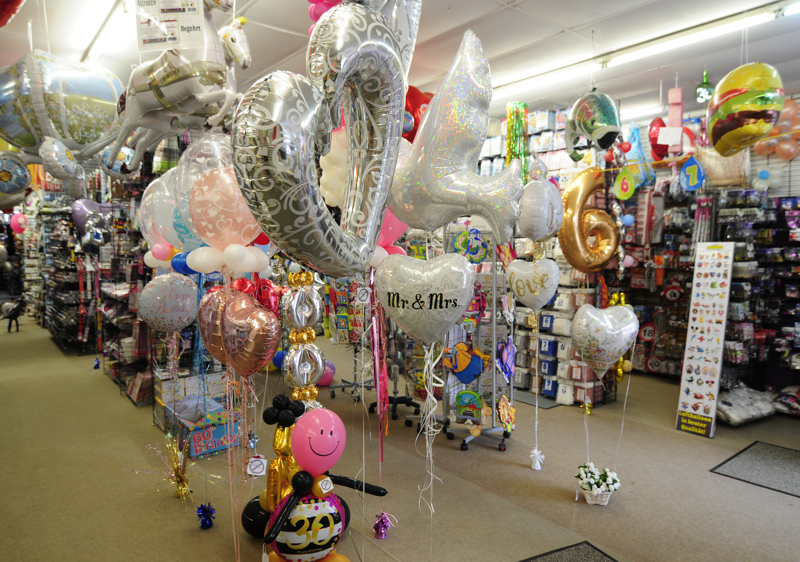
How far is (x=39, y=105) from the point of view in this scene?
174 centimetres

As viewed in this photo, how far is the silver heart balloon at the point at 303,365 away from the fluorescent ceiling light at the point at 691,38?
145 inches

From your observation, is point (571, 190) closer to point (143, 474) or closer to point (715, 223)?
point (715, 223)

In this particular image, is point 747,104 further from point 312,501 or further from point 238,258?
point 312,501

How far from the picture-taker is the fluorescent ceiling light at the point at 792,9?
10.5ft

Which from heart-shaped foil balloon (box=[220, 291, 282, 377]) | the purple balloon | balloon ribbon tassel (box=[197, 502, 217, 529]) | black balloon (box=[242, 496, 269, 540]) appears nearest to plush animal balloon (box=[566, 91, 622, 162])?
heart-shaped foil balloon (box=[220, 291, 282, 377])

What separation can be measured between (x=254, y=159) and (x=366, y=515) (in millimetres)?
2550

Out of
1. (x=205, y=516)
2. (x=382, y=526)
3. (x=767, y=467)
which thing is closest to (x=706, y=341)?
(x=767, y=467)

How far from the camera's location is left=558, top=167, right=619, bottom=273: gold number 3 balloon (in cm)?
332

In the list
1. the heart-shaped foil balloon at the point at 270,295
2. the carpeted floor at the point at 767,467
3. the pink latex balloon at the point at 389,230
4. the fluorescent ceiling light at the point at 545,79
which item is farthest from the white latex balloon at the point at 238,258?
the fluorescent ceiling light at the point at 545,79

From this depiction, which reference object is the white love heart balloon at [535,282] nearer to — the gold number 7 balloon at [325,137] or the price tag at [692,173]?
the price tag at [692,173]

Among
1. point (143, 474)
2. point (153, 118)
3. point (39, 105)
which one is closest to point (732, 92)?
point (153, 118)

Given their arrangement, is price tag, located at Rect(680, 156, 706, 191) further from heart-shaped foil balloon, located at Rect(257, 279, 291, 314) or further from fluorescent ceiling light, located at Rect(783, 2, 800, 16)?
heart-shaped foil balloon, located at Rect(257, 279, 291, 314)

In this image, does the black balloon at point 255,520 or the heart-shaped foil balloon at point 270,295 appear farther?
the heart-shaped foil balloon at point 270,295

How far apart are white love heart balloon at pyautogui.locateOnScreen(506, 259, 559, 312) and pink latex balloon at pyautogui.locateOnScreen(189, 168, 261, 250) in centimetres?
200
